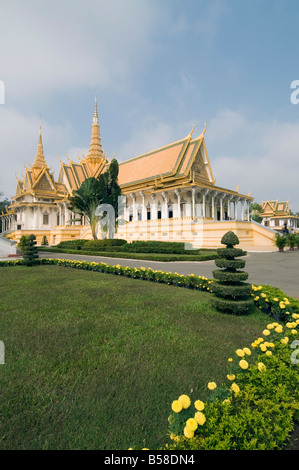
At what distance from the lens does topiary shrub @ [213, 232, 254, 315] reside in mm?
4918

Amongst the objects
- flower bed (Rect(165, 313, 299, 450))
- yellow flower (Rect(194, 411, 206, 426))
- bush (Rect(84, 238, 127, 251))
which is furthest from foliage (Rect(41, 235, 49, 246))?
yellow flower (Rect(194, 411, 206, 426))

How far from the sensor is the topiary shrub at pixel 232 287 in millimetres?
4918

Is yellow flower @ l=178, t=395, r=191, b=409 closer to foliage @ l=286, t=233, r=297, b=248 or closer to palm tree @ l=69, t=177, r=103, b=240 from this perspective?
palm tree @ l=69, t=177, r=103, b=240

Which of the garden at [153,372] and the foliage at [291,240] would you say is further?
the foliage at [291,240]

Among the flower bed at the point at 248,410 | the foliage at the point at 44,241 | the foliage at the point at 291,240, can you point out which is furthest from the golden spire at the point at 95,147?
the flower bed at the point at 248,410

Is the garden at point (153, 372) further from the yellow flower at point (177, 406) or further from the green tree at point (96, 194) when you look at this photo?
the green tree at point (96, 194)

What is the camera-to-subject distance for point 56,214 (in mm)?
43438

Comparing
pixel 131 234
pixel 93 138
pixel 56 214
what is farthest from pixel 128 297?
pixel 93 138

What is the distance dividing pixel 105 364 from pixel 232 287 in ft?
9.91

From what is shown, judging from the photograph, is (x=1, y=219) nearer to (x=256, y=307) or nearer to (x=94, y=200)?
(x=94, y=200)

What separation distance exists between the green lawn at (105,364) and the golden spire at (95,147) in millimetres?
41279

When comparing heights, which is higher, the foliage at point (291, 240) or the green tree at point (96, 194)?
the green tree at point (96, 194)

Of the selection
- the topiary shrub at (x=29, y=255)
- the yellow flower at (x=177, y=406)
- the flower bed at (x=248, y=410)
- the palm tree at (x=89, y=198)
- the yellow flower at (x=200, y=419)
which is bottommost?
the flower bed at (x=248, y=410)
